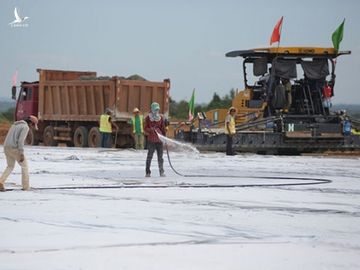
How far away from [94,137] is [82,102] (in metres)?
1.52

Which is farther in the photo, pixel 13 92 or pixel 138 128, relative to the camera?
pixel 13 92

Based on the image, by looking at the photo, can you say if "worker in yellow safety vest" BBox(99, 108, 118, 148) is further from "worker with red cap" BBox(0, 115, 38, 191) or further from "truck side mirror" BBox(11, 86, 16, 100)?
"worker with red cap" BBox(0, 115, 38, 191)

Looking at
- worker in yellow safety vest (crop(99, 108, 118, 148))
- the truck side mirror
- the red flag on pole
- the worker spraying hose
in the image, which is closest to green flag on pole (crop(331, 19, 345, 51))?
the red flag on pole

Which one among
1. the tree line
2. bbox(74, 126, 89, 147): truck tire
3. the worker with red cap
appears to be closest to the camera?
the worker with red cap

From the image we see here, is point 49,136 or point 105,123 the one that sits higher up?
point 105,123

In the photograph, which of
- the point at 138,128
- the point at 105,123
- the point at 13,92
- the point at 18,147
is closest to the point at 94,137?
the point at 105,123

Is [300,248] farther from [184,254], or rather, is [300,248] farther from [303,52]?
[303,52]

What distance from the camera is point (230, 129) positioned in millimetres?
26922

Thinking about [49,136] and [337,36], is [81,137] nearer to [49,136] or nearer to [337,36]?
[49,136]

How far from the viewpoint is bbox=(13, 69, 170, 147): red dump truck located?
3266 cm

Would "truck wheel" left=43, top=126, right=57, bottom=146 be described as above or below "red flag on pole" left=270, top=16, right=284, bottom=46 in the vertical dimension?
below

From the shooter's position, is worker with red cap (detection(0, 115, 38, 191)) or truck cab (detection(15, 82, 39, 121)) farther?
truck cab (detection(15, 82, 39, 121))

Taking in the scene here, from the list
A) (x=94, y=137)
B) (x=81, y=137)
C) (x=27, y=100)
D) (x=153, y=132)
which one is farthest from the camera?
(x=27, y=100)

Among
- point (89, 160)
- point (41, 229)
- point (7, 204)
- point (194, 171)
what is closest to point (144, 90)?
point (89, 160)
